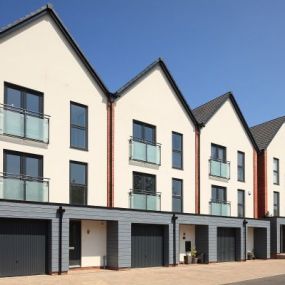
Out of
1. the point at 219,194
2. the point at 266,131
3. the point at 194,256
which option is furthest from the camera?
the point at 266,131

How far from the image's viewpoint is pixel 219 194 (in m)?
30.9

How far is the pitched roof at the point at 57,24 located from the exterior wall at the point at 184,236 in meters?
8.78

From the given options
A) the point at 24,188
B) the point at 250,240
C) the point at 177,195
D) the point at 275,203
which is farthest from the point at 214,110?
the point at 24,188

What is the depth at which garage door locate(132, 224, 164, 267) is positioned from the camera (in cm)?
2425

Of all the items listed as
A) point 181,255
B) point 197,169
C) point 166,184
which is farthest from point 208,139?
point 181,255

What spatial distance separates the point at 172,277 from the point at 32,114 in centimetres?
847

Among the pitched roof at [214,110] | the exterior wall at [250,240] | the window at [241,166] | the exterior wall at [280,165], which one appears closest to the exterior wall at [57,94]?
the pitched roof at [214,110]

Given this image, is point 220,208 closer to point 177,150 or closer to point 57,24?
point 177,150

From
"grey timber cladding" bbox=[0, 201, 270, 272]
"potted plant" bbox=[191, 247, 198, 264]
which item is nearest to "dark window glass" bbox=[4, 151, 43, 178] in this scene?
"grey timber cladding" bbox=[0, 201, 270, 272]

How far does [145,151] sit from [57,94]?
5749 millimetres

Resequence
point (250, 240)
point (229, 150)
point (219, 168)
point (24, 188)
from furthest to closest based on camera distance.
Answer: point (250, 240) → point (229, 150) → point (219, 168) → point (24, 188)

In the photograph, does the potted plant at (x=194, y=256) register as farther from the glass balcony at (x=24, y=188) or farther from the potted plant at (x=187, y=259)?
the glass balcony at (x=24, y=188)

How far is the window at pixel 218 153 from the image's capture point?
30734mm

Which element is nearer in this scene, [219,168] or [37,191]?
[37,191]
